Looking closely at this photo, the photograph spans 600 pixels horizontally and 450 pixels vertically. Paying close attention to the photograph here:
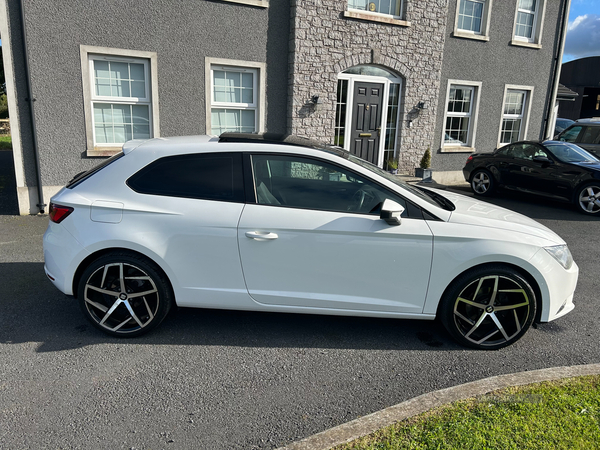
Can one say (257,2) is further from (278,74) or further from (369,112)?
(369,112)

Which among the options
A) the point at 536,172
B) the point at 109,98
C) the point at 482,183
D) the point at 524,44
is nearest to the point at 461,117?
the point at 482,183

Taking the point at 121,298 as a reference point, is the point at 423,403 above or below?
below

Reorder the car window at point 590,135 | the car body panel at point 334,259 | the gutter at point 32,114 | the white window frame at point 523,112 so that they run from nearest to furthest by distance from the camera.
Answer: the car body panel at point 334,259 < the gutter at point 32,114 < the car window at point 590,135 < the white window frame at point 523,112

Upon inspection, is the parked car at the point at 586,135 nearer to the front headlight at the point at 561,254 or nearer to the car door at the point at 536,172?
the car door at the point at 536,172

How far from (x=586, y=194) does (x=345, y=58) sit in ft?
19.7

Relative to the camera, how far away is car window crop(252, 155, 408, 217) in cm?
390

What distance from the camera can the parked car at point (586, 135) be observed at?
13219 mm

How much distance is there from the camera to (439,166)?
13.5m

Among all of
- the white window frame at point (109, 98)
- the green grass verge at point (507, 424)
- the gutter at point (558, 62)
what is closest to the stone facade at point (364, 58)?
the white window frame at point (109, 98)

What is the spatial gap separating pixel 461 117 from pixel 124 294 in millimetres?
12131

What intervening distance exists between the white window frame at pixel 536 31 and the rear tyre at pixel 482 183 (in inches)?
182

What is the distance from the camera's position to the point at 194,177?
3.97 metres

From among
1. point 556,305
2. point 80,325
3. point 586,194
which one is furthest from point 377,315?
point 586,194

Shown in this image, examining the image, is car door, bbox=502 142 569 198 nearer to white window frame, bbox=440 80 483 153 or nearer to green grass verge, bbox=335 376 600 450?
white window frame, bbox=440 80 483 153
